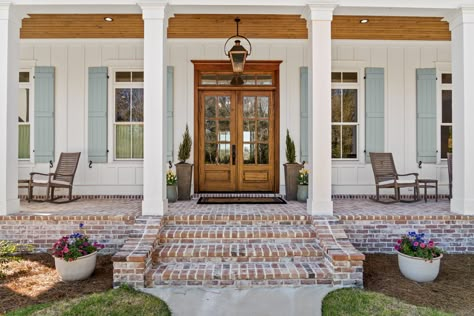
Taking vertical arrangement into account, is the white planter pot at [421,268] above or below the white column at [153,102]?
below

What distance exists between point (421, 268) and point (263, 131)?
3.86 m

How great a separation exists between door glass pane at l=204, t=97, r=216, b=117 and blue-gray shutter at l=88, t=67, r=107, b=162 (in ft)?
6.32

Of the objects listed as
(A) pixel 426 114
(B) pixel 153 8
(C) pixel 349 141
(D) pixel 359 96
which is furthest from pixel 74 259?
(A) pixel 426 114

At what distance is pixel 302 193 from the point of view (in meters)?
5.63

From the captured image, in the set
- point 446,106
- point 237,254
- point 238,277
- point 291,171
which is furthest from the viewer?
point 446,106

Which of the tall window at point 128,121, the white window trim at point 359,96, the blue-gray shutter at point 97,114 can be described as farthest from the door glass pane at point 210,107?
the white window trim at point 359,96

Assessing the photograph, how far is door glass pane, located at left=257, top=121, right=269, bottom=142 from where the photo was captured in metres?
6.66

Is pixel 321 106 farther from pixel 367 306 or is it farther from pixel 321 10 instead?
pixel 367 306

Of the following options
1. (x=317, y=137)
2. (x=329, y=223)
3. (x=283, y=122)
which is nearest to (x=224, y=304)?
(x=329, y=223)

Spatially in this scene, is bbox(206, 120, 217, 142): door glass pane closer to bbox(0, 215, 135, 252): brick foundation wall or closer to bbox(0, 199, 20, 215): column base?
bbox(0, 215, 135, 252): brick foundation wall

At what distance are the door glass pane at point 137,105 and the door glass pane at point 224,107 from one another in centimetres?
Result: 152

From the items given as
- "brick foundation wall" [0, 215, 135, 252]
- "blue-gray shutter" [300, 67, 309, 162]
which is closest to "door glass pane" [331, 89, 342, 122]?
"blue-gray shutter" [300, 67, 309, 162]

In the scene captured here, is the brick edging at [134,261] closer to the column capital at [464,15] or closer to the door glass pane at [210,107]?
the door glass pane at [210,107]

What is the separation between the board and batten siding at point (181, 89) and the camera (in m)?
6.43
